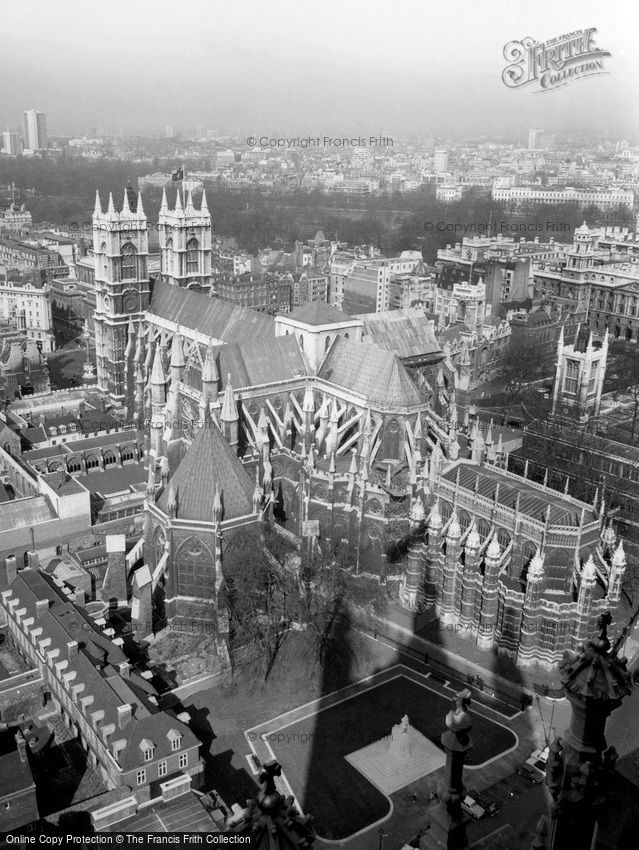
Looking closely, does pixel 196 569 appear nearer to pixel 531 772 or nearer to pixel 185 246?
pixel 531 772

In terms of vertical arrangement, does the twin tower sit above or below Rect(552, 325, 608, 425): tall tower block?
above

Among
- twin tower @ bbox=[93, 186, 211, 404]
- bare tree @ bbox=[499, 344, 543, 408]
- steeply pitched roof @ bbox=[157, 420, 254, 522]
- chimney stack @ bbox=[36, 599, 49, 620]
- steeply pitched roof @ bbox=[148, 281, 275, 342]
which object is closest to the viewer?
chimney stack @ bbox=[36, 599, 49, 620]

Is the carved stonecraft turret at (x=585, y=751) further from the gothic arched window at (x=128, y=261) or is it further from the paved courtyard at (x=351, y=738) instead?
the gothic arched window at (x=128, y=261)

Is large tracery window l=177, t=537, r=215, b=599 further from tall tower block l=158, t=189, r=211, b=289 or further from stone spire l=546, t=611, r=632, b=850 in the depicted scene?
tall tower block l=158, t=189, r=211, b=289

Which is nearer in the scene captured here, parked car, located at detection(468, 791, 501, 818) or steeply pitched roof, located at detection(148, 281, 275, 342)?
parked car, located at detection(468, 791, 501, 818)

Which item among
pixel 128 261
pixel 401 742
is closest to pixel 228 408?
pixel 401 742

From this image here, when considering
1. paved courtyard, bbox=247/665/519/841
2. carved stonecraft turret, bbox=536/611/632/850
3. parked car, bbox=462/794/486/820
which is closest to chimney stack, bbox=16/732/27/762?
paved courtyard, bbox=247/665/519/841
